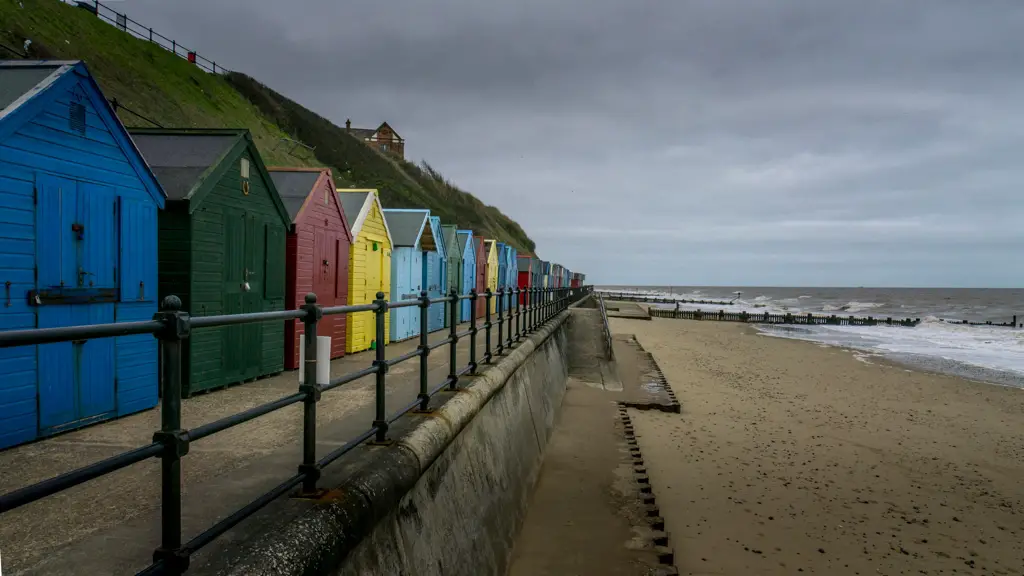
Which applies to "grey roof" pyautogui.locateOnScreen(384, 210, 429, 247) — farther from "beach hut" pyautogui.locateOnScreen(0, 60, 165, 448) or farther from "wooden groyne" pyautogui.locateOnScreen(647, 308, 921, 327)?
"wooden groyne" pyautogui.locateOnScreen(647, 308, 921, 327)

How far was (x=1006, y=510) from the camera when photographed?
861 cm

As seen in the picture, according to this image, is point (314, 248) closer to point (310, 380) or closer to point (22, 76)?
point (22, 76)

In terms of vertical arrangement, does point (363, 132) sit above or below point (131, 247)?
above

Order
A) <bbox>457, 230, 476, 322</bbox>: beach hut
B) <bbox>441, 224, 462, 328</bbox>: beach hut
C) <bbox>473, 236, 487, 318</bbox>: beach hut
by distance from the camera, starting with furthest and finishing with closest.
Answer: <bbox>473, 236, 487, 318</bbox>: beach hut → <bbox>457, 230, 476, 322</bbox>: beach hut → <bbox>441, 224, 462, 328</bbox>: beach hut

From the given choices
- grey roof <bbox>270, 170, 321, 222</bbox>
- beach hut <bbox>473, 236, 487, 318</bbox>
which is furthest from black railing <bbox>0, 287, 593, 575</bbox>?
beach hut <bbox>473, 236, 487, 318</bbox>

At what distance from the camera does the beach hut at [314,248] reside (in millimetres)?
9250

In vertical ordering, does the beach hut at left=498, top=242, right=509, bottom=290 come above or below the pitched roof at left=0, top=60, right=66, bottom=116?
below

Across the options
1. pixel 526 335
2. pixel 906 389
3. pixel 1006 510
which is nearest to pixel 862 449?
pixel 1006 510

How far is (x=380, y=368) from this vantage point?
3754 millimetres

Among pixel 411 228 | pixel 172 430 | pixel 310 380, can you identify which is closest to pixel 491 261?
pixel 411 228

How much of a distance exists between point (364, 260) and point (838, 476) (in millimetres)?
9346

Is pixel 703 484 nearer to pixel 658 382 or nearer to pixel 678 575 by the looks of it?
pixel 678 575

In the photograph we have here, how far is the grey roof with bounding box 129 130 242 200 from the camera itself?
22.8ft

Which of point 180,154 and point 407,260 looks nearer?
point 180,154
